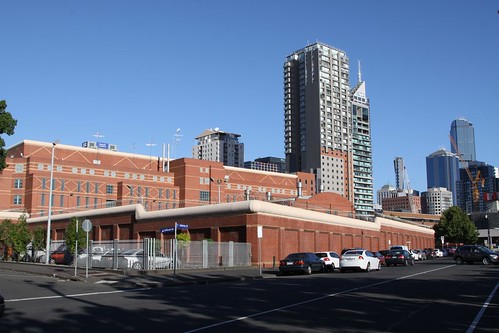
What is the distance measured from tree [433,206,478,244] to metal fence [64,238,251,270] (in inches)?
3045

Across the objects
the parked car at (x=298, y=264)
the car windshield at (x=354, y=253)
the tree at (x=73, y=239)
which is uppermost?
the tree at (x=73, y=239)

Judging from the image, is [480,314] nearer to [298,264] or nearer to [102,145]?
[298,264]

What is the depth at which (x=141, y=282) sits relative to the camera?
2605cm

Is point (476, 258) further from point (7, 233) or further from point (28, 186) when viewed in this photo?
point (28, 186)

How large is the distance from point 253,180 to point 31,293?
119408 mm

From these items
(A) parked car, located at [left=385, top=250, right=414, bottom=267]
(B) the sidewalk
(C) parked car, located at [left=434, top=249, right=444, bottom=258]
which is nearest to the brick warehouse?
(C) parked car, located at [left=434, top=249, right=444, bottom=258]

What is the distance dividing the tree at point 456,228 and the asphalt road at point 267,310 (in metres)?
93.5

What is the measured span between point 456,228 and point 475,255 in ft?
209

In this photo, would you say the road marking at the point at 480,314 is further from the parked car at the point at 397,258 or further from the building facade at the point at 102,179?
the building facade at the point at 102,179

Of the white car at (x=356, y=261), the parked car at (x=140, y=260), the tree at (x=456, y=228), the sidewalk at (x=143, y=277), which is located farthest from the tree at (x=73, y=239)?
the tree at (x=456, y=228)

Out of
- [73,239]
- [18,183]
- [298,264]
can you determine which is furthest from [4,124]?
[18,183]

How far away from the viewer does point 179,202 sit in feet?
196

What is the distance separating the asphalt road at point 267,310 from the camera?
38.7ft

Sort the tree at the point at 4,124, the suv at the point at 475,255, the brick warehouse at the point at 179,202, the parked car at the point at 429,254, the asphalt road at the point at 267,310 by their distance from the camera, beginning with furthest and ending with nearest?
the parked car at the point at 429,254 → the brick warehouse at the point at 179,202 → the suv at the point at 475,255 → the tree at the point at 4,124 → the asphalt road at the point at 267,310
